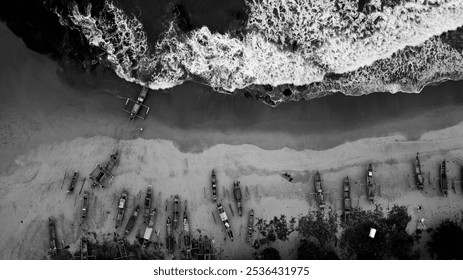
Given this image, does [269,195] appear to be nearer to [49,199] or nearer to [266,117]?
[266,117]

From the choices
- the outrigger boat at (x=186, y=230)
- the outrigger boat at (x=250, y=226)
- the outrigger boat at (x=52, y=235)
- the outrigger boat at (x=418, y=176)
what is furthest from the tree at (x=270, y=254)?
the outrigger boat at (x=52, y=235)

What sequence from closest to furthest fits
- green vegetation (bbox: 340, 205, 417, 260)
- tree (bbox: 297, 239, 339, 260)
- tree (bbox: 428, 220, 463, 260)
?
1. tree (bbox: 428, 220, 463, 260)
2. tree (bbox: 297, 239, 339, 260)
3. green vegetation (bbox: 340, 205, 417, 260)

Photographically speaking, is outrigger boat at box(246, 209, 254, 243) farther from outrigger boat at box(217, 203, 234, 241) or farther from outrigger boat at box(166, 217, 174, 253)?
outrigger boat at box(166, 217, 174, 253)

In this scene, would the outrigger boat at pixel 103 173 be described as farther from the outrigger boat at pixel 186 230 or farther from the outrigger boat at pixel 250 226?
the outrigger boat at pixel 250 226

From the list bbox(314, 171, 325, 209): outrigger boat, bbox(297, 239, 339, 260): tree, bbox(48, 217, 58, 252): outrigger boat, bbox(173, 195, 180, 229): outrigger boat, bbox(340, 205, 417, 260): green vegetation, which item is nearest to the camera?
bbox(297, 239, 339, 260): tree

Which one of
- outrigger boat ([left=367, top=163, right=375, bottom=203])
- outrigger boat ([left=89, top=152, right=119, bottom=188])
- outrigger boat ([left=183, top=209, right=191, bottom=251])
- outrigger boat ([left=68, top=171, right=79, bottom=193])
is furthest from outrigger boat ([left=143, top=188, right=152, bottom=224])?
outrigger boat ([left=367, top=163, right=375, bottom=203])
